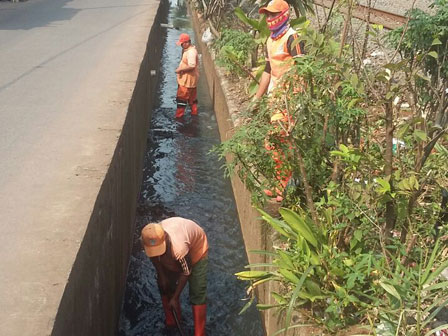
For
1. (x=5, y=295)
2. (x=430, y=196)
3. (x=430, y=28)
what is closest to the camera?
(x=5, y=295)

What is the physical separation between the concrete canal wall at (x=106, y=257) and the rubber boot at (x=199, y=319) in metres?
0.67

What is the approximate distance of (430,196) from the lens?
16.2 feet

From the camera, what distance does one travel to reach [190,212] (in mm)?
8258

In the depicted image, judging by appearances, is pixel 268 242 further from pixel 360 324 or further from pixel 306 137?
pixel 360 324

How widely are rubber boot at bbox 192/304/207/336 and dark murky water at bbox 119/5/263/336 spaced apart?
1.03 ft

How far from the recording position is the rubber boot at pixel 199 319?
18.3 ft

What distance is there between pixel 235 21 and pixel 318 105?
1108 cm

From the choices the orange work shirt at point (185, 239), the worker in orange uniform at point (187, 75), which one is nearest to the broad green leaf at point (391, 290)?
the orange work shirt at point (185, 239)

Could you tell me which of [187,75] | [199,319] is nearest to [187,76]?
[187,75]

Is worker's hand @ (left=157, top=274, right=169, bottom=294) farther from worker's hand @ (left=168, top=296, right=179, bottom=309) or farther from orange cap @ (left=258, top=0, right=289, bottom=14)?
orange cap @ (left=258, top=0, right=289, bottom=14)

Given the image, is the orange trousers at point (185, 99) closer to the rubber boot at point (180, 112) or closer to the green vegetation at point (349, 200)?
the rubber boot at point (180, 112)

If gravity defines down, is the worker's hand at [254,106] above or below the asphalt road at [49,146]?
above

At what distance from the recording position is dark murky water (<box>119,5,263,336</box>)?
607 cm

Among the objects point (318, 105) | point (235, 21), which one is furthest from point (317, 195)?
point (235, 21)
